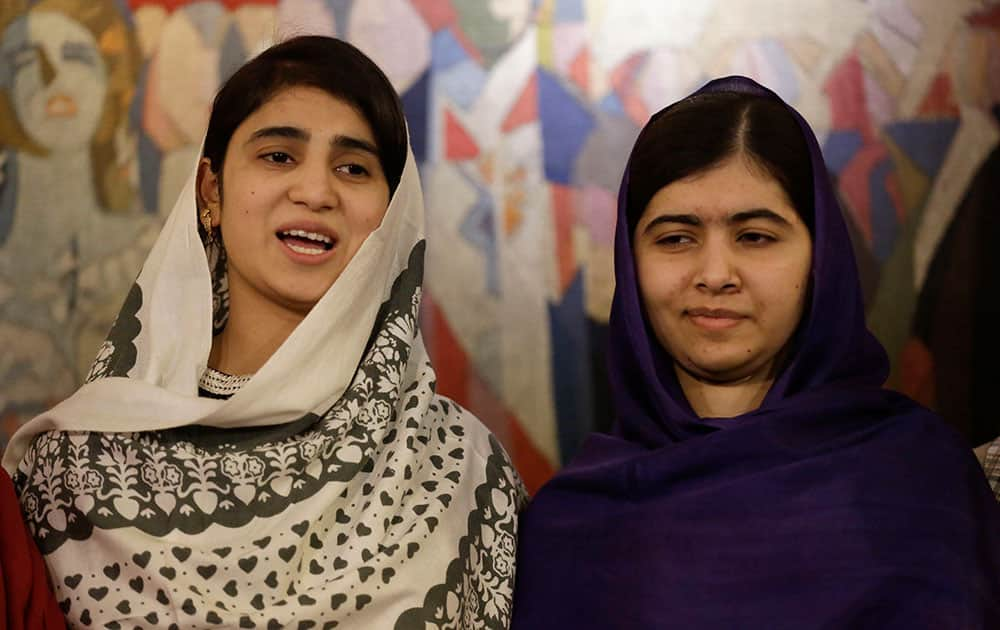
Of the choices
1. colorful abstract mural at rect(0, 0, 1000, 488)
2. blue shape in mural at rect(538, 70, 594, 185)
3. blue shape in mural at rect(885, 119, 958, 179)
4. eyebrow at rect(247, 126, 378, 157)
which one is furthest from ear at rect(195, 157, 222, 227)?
blue shape in mural at rect(885, 119, 958, 179)

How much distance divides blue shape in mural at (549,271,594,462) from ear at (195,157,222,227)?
4.10 feet

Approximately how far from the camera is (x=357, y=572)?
4.95 feet

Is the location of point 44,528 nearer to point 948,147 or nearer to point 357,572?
point 357,572

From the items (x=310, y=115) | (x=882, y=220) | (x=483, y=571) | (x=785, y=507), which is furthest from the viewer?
(x=882, y=220)

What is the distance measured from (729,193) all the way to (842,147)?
137 centimetres

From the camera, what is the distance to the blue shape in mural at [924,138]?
2.88m

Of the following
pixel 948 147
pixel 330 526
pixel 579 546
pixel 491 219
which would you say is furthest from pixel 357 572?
pixel 948 147

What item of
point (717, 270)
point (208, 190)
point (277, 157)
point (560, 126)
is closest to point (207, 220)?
point (208, 190)

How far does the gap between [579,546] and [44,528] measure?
741 mm

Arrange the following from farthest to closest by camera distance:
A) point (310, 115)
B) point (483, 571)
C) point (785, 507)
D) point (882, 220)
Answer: point (882, 220) < point (310, 115) < point (483, 571) < point (785, 507)

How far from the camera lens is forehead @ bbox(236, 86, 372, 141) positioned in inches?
68.5

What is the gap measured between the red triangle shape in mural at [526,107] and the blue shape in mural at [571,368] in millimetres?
416

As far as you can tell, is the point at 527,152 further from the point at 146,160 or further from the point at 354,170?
the point at 354,170

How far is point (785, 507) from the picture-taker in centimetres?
153
